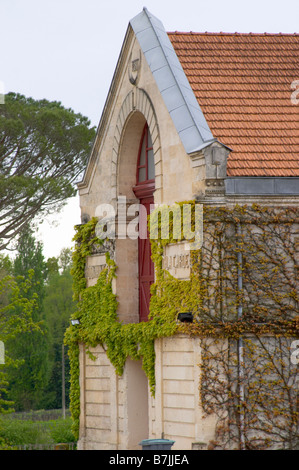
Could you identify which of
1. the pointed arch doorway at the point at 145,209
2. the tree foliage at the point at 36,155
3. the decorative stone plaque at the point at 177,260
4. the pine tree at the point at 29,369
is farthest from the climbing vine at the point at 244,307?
the pine tree at the point at 29,369

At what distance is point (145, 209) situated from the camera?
22562 mm

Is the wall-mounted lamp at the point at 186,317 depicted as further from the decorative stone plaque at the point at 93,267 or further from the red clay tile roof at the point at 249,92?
the decorative stone plaque at the point at 93,267

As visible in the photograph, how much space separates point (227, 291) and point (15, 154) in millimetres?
20326

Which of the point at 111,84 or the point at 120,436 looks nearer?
the point at 120,436

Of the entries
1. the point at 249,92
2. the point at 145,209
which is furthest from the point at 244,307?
Answer: the point at 249,92

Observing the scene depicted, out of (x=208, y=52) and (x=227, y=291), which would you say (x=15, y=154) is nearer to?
(x=208, y=52)

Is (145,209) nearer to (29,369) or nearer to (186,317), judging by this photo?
(186,317)

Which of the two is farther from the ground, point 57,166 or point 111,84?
point 57,166

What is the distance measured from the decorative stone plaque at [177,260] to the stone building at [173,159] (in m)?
0.04

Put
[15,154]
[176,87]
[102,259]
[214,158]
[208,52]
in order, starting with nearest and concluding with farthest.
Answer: [214,158], [176,87], [208,52], [102,259], [15,154]

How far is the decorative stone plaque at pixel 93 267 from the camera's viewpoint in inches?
922

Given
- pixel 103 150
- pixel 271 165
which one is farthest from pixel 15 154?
pixel 271 165

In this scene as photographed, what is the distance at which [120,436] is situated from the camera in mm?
21984

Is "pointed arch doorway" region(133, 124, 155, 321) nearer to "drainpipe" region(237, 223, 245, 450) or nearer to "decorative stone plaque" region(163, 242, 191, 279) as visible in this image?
"decorative stone plaque" region(163, 242, 191, 279)
